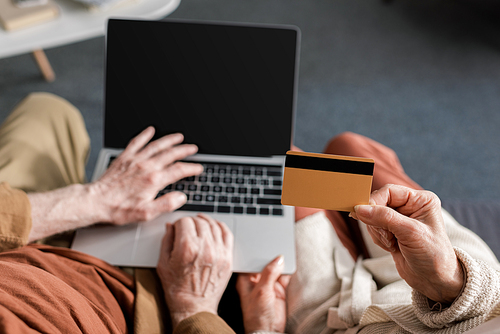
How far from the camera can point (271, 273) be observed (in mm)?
839

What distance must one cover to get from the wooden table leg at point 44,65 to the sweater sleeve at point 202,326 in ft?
5.65

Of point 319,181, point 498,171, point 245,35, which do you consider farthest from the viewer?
point 498,171

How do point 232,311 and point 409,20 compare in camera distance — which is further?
point 409,20

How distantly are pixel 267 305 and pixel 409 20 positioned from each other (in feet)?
7.31

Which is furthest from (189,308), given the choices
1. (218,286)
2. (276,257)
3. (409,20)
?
(409,20)

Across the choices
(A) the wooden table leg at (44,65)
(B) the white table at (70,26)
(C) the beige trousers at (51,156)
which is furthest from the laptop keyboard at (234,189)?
(A) the wooden table leg at (44,65)

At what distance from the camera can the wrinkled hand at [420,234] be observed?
54 centimetres

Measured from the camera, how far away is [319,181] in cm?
55

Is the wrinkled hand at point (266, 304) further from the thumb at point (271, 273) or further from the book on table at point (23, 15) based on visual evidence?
the book on table at point (23, 15)

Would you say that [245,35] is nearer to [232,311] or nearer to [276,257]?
[276,257]

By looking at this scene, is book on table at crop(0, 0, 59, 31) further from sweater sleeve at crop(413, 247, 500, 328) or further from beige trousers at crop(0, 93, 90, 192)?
sweater sleeve at crop(413, 247, 500, 328)

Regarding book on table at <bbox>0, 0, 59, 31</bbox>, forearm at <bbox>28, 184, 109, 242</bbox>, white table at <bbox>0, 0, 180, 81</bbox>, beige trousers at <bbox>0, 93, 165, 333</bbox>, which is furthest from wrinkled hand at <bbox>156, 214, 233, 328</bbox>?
book on table at <bbox>0, 0, 59, 31</bbox>

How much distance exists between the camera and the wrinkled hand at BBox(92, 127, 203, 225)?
2.89ft

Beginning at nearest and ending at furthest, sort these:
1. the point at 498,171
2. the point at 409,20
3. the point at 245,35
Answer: the point at 245,35
the point at 498,171
the point at 409,20
